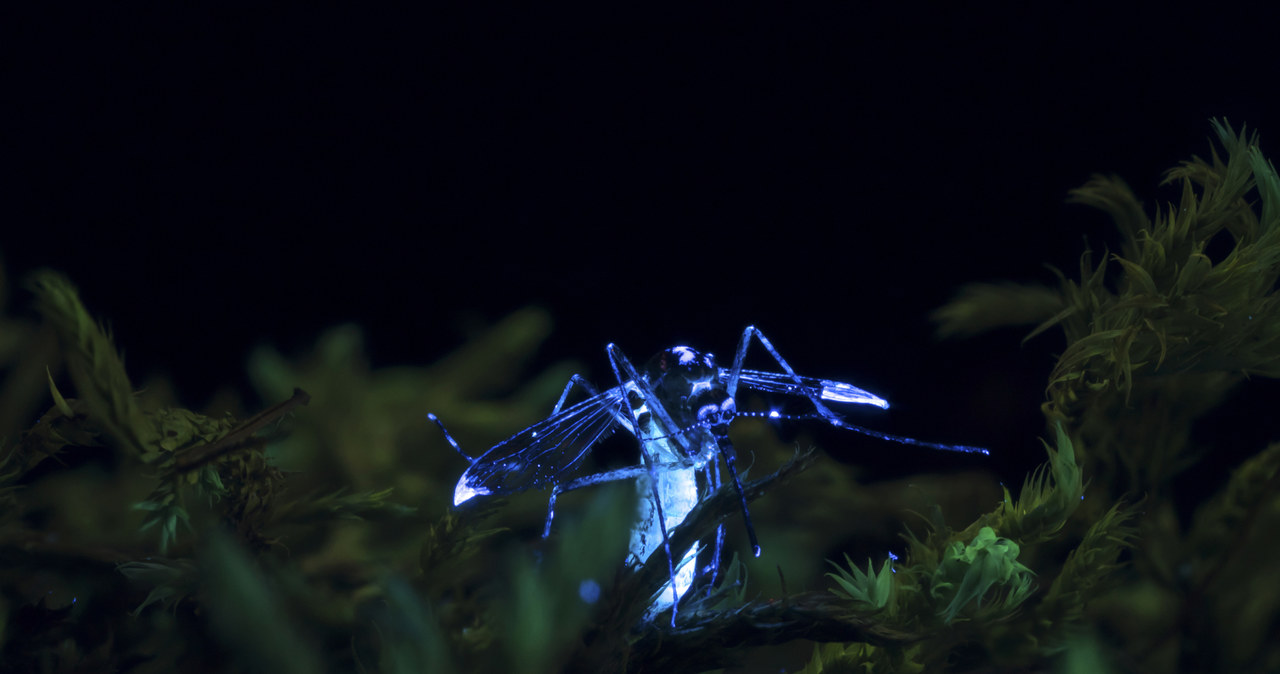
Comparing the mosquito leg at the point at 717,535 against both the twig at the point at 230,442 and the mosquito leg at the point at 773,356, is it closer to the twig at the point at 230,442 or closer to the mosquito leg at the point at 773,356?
the mosquito leg at the point at 773,356

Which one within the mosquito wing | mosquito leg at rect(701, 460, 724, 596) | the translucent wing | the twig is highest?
the twig

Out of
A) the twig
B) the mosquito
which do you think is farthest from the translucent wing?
the twig

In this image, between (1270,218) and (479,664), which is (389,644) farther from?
(1270,218)

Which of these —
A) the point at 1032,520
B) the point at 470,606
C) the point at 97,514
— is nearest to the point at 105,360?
the point at 97,514

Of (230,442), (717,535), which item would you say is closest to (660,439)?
(717,535)

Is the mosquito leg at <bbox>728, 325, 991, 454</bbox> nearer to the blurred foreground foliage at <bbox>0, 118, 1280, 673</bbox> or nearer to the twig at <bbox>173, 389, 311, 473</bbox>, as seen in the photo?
the blurred foreground foliage at <bbox>0, 118, 1280, 673</bbox>

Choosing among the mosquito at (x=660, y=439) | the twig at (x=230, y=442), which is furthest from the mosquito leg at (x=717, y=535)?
the twig at (x=230, y=442)
